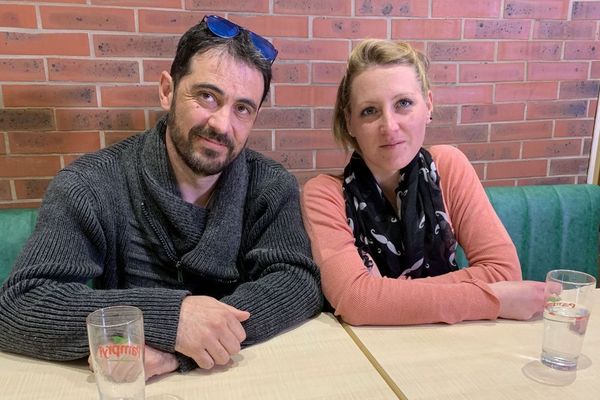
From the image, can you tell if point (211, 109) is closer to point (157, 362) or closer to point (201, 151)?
point (201, 151)

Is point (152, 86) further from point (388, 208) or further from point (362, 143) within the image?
point (388, 208)

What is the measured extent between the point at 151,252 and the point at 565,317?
100cm

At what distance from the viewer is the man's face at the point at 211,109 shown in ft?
4.27

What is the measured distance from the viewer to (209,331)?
100cm

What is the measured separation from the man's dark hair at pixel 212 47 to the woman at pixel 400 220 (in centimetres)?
30

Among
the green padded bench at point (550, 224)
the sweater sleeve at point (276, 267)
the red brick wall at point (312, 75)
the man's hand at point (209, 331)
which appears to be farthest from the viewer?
the green padded bench at point (550, 224)

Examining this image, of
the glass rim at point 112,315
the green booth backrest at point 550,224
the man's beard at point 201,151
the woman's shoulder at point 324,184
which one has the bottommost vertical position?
the green booth backrest at point 550,224

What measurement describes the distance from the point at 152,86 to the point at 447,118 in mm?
1192

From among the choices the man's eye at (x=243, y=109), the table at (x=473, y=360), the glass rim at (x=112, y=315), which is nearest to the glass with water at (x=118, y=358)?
the glass rim at (x=112, y=315)

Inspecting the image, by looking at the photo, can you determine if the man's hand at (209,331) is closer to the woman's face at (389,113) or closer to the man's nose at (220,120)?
the man's nose at (220,120)

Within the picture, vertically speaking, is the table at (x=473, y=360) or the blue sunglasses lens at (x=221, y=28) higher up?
the blue sunglasses lens at (x=221, y=28)

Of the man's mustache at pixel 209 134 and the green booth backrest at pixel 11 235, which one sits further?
the green booth backrest at pixel 11 235

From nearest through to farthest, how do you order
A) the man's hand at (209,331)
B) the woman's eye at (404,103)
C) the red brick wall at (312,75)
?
the man's hand at (209,331), the woman's eye at (404,103), the red brick wall at (312,75)

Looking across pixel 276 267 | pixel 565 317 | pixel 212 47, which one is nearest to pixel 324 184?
pixel 276 267
